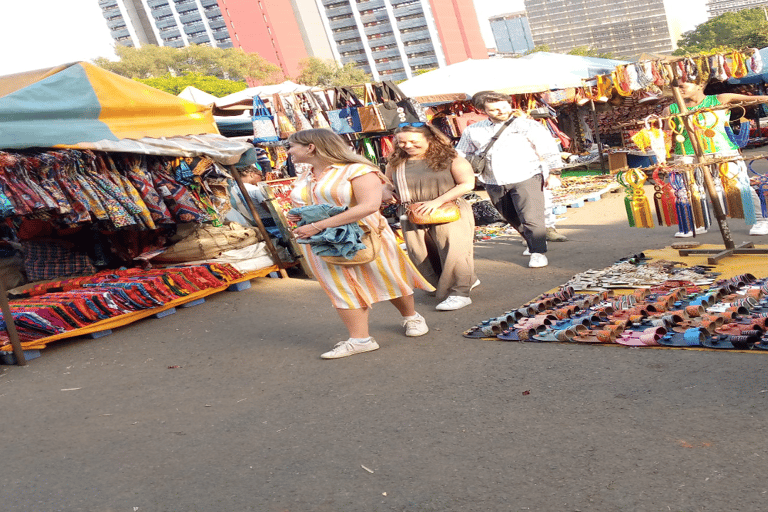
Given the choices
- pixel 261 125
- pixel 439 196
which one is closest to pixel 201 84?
pixel 261 125

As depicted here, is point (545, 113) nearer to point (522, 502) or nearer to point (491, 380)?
point (491, 380)

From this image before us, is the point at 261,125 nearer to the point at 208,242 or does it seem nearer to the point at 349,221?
the point at 208,242

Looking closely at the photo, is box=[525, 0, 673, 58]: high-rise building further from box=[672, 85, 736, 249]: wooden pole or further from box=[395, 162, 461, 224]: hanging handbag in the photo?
box=[395, 162, 461, 224]: hanging handbag

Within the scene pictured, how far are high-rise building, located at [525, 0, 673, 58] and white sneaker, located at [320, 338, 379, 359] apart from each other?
171m

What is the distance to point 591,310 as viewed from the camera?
469 cm

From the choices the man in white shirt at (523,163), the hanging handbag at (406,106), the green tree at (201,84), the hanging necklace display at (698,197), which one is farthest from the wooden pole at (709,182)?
the green tree at (201,84)

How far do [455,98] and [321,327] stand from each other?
29.7 ft

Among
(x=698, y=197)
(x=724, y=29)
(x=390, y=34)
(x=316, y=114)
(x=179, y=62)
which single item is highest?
(x=179, y=62)

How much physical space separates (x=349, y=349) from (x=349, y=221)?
2.97 ft

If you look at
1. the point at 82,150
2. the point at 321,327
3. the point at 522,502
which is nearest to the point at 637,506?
the point at 522,502

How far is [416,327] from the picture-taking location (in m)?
5.05

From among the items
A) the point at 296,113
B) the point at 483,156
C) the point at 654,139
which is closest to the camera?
the point at 654,139

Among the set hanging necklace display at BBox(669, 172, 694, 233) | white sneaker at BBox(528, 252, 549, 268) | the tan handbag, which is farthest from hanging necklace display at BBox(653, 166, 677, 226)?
the tan handbag

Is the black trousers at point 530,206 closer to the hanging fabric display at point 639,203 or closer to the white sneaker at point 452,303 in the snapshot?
the hanging fabric display at point 639,203
